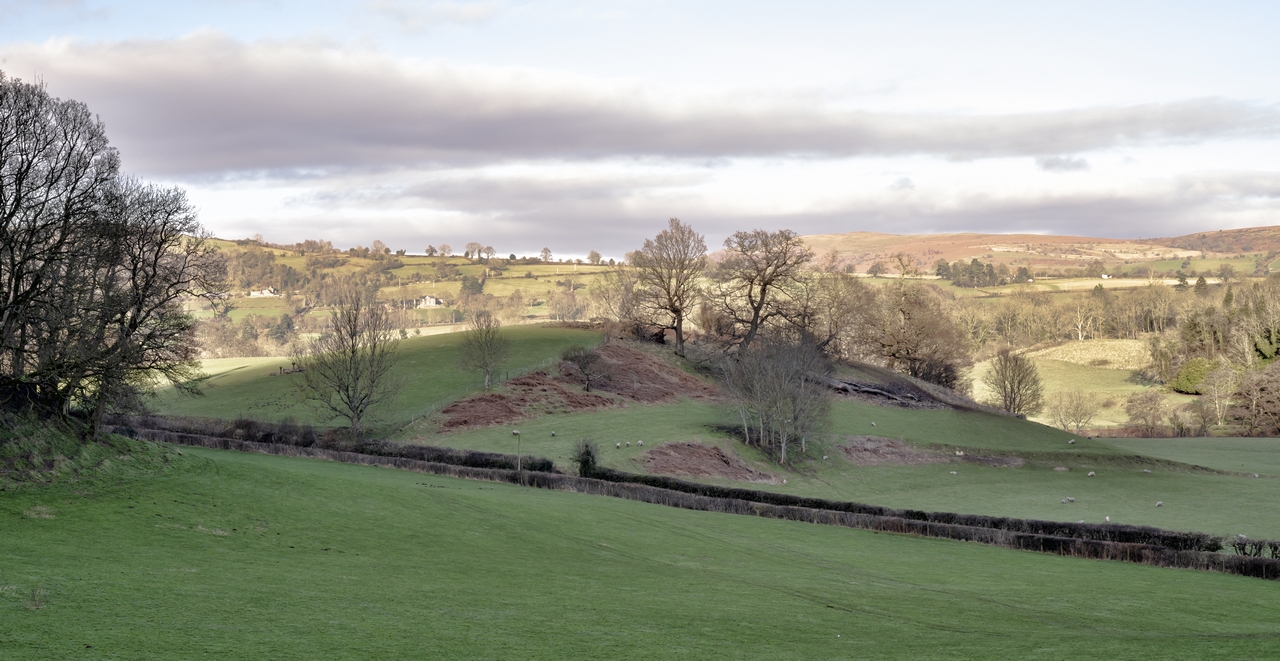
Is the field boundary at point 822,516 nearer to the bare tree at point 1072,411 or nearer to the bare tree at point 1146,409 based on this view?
the bare tree at point 1072,411

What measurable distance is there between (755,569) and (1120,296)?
191 meters

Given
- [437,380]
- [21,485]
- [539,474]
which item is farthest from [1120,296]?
[21,485]

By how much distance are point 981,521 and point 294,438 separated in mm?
41351

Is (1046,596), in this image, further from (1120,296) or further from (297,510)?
(1120,296)

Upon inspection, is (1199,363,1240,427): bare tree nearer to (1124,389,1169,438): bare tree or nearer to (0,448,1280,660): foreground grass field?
(1124,389,1169,438): bare tree

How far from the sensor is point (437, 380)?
72875 millimetres

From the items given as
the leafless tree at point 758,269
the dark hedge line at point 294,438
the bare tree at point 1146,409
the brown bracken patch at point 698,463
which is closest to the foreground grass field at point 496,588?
the dark hedge line at point 294,438

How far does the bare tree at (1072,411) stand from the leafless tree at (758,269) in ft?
126

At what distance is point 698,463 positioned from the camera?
5403 cm

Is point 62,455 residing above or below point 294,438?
above

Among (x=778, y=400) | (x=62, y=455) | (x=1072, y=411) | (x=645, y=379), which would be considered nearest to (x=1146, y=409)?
(x=1072, y=411)

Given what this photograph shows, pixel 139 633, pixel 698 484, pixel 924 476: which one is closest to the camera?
pixel 139 633

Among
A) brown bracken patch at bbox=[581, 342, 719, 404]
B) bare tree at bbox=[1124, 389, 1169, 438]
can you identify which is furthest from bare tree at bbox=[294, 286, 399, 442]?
bare tree at bbox=[1124, 389, 1169, 438]

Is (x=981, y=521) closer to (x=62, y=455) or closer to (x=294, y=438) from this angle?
(x=62, y=455)
